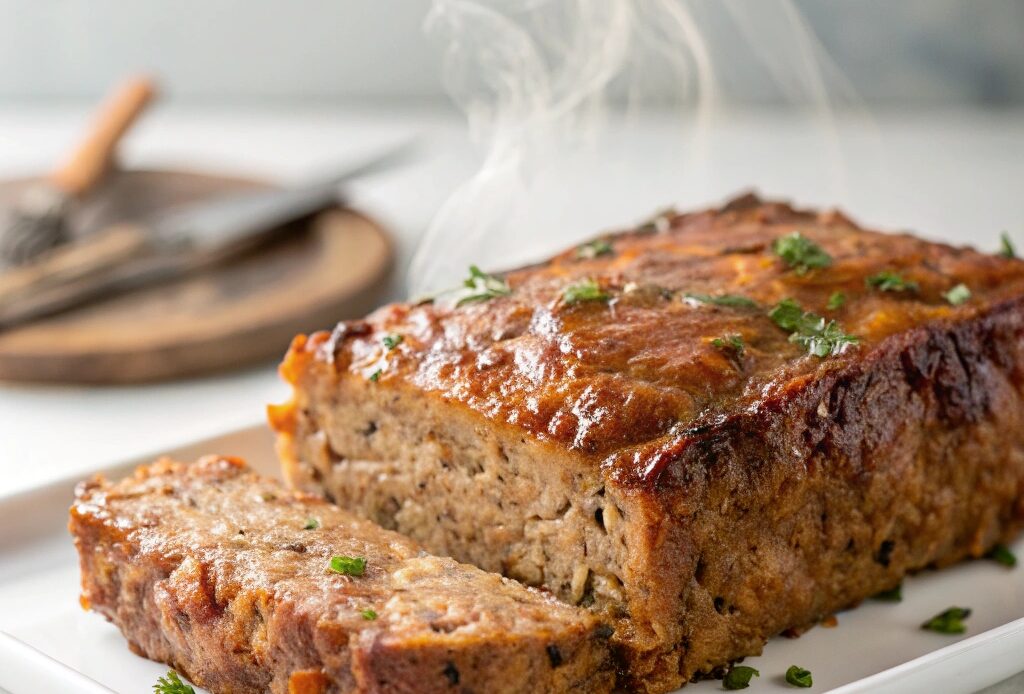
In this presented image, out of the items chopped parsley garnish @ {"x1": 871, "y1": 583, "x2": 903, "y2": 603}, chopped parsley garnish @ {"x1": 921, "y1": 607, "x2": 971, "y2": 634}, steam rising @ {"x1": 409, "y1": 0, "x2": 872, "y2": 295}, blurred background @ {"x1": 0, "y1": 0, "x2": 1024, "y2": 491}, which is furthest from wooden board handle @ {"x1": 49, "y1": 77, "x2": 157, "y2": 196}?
chopped parsley garnish @ {"x1": 921, "y1": 607, "x2": 971, "y2": 634}

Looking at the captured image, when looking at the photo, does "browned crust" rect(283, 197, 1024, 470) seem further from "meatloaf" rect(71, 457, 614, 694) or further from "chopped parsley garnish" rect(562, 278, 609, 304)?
"meatloaf" rect(71, 457, 614, 694)

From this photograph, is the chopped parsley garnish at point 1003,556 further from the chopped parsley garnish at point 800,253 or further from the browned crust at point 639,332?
the chopped parsley garnish at point 800,253

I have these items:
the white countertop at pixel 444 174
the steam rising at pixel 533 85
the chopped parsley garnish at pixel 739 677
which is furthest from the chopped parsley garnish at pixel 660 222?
the chopped parsley garnish at pixel 739 677

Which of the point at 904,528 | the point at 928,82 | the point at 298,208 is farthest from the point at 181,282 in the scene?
the point at 928,82

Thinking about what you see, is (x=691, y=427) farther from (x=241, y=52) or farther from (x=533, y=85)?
(x=241, y=52)

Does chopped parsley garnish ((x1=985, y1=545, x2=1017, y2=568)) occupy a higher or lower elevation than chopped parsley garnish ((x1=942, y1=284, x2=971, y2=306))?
lower

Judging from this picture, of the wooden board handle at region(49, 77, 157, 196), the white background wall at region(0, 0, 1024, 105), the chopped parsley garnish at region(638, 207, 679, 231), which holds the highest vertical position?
Answer: the white background wall at region(0, 0, 1024, 105)

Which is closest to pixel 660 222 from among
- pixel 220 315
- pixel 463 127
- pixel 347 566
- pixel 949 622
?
pixel 949 622

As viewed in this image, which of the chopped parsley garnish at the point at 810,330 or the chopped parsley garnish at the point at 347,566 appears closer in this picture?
the chopped parsley garnish at the point at 347,566
